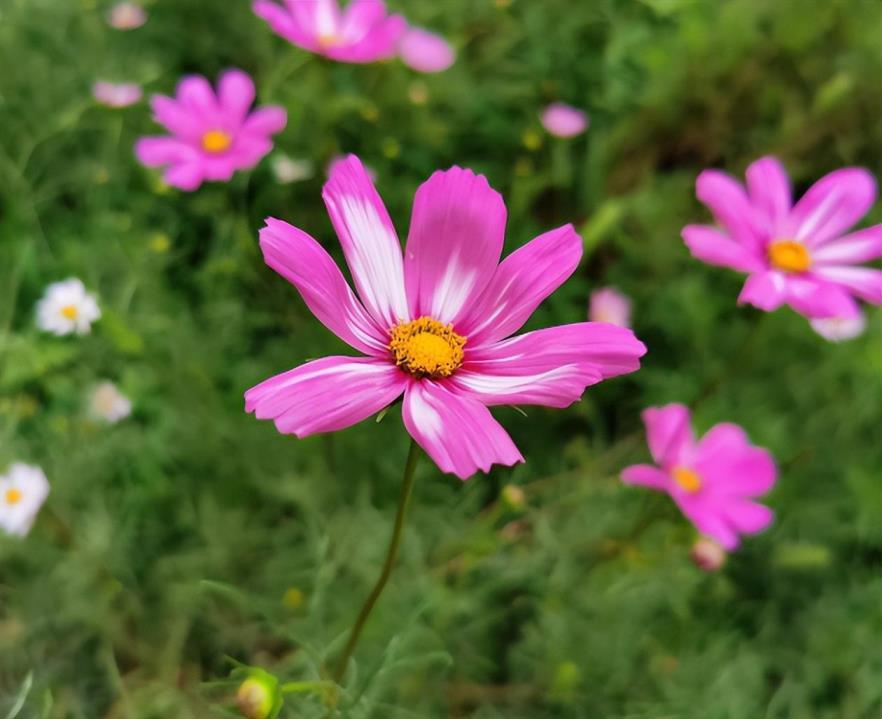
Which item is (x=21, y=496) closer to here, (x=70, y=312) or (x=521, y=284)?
(x=70, y=312)

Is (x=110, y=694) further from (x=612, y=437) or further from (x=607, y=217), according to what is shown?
(x=607, y=217)

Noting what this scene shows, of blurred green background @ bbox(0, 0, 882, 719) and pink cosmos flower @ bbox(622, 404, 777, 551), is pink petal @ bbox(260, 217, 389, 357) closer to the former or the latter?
blurred green background @ bbox(0, 0, 882, 719)

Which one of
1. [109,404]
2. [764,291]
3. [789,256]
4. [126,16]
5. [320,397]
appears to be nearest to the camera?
[320,397]

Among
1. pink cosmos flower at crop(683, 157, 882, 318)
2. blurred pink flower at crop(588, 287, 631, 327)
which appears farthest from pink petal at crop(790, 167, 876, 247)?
blurred pink flower at crop(588, 287, 631, 327)

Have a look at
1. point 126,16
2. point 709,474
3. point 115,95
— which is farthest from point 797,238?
point 126,16

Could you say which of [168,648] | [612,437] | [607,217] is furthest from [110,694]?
[607,217]

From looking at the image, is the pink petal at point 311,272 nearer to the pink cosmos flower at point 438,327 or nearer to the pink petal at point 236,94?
the pink cosmos flower at point 438,327

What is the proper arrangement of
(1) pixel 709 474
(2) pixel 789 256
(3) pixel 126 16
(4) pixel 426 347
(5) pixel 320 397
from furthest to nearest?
(3) pixel 126 16
(1) pixel 709 474
(2) pixel 789 256
(4) pixel 426 347
(5) pixel 320 397

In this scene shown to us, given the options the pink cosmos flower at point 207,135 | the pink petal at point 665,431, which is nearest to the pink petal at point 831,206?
the pink petal at point 665,431
